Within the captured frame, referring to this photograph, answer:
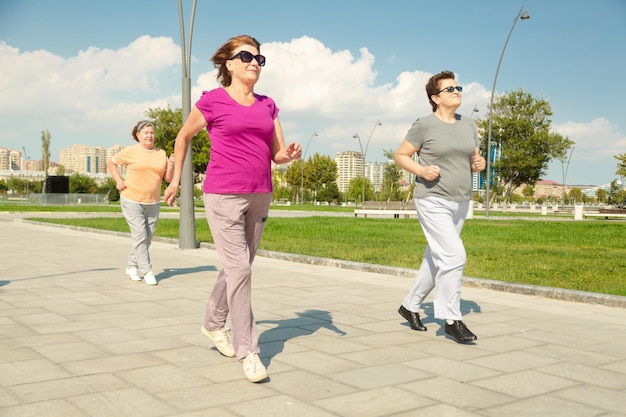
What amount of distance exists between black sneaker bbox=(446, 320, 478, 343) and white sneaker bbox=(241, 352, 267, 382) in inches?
69.6

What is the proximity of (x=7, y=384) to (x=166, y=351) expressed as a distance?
1.12 meters

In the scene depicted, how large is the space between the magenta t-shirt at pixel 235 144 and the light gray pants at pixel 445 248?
1.50m

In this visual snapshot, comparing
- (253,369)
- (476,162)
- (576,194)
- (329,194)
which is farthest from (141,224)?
(576,194)

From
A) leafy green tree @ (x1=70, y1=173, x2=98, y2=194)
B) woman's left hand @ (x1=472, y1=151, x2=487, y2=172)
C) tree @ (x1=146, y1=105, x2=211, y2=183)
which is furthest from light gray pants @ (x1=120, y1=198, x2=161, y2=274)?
leafy green tree @ (x1=70, y1=173, x2=98, y2=194)

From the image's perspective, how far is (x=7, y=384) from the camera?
3805 mm

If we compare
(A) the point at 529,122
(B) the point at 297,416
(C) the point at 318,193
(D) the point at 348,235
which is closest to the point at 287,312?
(B) the point at 297,416

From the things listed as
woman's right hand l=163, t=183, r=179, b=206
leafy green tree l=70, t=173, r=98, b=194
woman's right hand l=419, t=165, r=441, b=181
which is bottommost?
Result: woman's right hand l=163, t=183, r=179, b=206

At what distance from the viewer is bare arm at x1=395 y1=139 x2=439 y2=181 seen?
508 centimetres

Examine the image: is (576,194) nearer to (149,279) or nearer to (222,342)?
(149,279)

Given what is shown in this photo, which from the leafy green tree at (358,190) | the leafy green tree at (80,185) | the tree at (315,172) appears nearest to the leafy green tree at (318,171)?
the tree at (315,172)

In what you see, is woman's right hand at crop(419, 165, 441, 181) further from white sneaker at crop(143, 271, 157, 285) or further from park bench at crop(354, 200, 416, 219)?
park bench at crop(354, 200, 416, 219)

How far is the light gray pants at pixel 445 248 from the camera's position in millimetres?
5043

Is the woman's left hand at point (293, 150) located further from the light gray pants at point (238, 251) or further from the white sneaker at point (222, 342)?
the white sneaker at point (222, 342)

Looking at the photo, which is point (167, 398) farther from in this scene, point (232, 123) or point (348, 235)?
point (348, 235)
